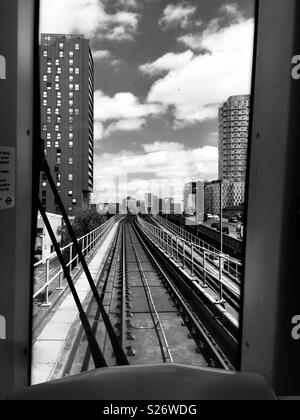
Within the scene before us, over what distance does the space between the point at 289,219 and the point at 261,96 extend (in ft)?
2.05

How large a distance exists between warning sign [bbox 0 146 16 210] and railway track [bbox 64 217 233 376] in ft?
7.52

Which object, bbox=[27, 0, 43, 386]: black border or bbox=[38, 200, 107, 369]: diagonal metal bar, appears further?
bbox=[38, 200, 107, 369]: diagonal metal bar

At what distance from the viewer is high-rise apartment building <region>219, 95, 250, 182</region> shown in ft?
5.70

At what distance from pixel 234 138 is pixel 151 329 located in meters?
4.57

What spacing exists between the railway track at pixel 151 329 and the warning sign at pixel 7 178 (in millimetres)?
2293

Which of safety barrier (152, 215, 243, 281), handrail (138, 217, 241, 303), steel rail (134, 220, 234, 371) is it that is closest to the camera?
safety barrier (152, 215, 243, 281)

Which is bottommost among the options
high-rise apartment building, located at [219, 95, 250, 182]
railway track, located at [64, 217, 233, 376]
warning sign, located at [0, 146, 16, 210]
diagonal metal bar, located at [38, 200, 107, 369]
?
railway track, located at [64, 217, 233, 376]

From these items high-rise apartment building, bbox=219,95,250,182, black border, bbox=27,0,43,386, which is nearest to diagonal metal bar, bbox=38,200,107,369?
black border, bbox=27,0,43,386

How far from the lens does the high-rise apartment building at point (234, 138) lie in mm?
1736

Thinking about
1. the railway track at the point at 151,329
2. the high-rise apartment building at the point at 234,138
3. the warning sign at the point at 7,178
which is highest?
the high-rise apartment building at the point at 234,138

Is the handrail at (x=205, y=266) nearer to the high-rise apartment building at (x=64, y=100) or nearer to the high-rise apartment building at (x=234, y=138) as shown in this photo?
the high-rise apartment building at (x=234, y=138)

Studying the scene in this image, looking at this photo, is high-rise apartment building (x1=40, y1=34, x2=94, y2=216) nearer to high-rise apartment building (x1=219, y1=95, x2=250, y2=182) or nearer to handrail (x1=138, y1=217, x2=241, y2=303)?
high-rise apartment building (x1=219, y1=95, x2=250, y2=182)

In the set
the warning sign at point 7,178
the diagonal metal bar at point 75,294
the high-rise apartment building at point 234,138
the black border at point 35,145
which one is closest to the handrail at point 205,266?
the high-rise apartment building at point 234,138

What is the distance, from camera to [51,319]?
13.8 ft
